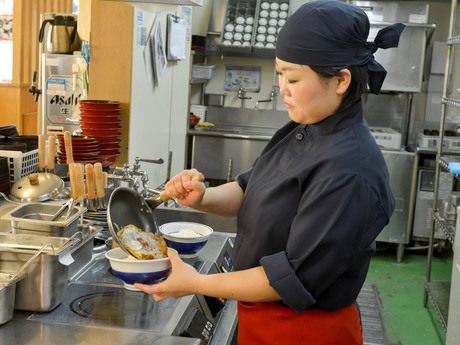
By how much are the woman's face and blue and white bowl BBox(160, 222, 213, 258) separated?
77cm

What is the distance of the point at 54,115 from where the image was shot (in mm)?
3961

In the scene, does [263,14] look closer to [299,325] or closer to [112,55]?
[112,55]

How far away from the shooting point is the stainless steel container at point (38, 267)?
1561 mm

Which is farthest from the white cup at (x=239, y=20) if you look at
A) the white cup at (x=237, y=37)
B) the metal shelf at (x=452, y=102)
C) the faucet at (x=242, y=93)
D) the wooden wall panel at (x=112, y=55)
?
the wooden wall panel at (x=112, y=55)

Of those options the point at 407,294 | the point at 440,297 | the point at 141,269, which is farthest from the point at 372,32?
the point at 141,269

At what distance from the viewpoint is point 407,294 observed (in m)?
4.71

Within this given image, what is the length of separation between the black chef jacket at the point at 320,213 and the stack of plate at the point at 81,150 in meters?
1.53

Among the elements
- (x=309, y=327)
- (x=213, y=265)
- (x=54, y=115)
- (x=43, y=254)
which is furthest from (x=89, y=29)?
(x=309, y=327)

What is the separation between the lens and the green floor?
402 cm

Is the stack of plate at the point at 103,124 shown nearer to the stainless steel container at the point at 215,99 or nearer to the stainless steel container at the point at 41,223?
the stainless steel container at the point at 41,223

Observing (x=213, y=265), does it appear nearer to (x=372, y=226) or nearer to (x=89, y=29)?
(x=372, y=226)

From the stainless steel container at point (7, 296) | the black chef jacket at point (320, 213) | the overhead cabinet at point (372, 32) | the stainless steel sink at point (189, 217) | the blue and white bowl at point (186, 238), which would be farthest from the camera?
the overhead cabinet at point (372, 32)

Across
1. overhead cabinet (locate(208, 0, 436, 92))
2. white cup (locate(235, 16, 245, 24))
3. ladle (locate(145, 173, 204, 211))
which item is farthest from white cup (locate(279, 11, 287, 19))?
ladle (locate(145, 173, 204, 211))

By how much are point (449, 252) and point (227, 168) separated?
208cm
